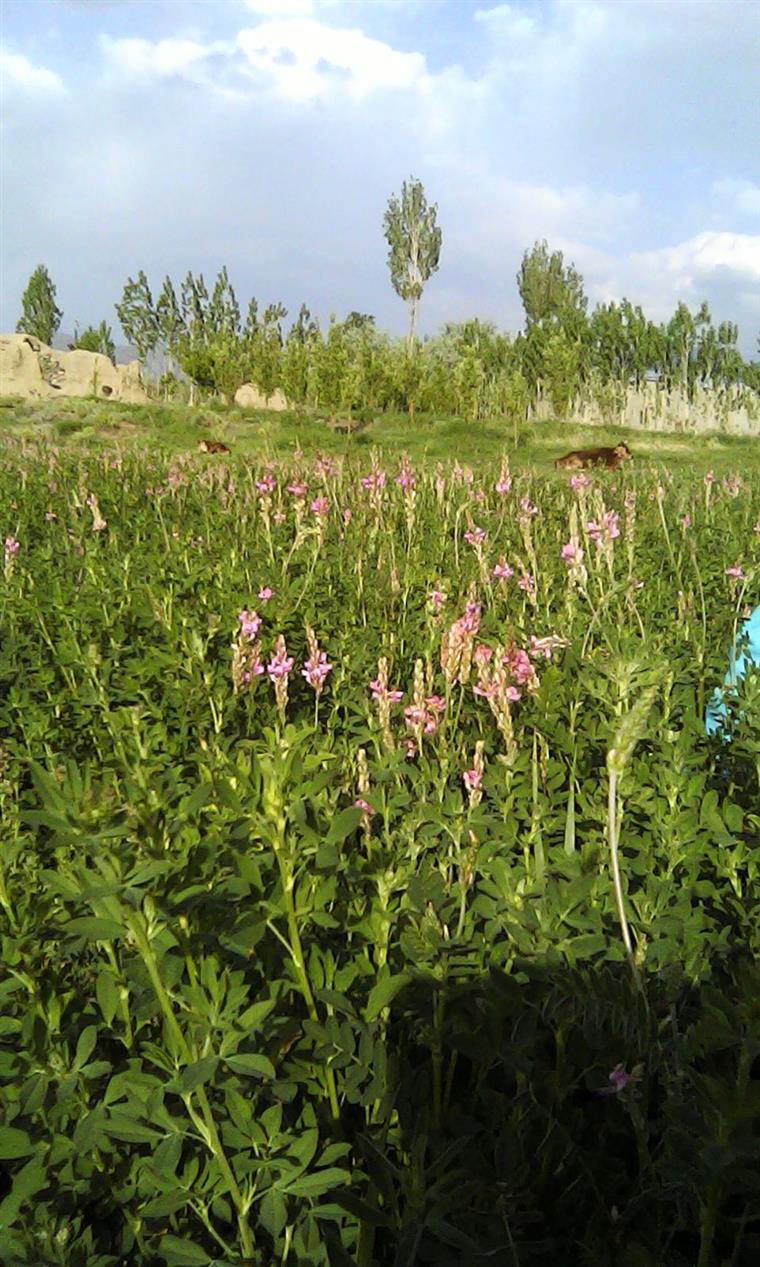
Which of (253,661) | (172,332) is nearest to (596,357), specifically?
(172,332)

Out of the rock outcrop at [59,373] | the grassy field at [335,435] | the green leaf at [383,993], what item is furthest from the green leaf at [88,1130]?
the rock outcrop at [59,373]

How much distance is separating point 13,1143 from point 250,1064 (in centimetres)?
35

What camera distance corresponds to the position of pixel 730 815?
187 centimetres

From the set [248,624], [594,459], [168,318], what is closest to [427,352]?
[168,318]

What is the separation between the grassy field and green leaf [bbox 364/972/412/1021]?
16.1 meters

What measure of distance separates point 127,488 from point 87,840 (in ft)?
22.8

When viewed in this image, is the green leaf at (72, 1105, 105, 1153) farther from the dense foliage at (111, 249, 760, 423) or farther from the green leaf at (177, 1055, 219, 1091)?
the dense foliage at (111, 249, 760, 423)

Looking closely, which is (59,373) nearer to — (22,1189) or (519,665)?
(519,665)

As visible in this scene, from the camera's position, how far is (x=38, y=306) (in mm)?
58562

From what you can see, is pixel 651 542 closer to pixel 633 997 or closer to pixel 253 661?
pixel 253 661

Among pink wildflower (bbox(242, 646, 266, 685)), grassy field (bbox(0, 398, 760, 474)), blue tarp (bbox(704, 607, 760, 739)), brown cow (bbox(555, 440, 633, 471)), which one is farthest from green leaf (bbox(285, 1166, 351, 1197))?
grassy field (bbox(0, 398, 760, 474))

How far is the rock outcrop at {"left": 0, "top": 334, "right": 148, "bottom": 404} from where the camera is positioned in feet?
134

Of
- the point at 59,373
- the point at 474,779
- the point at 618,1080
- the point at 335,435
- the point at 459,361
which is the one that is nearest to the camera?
the point at 618,1080

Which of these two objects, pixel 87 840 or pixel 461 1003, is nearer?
pixel 87 840
